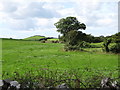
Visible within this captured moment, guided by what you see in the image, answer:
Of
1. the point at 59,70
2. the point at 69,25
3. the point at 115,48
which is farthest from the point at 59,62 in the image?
the point at 69,25

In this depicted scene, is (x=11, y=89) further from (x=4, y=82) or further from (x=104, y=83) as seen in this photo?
(x=104, y=83)

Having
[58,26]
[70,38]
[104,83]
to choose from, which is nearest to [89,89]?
[104,83]

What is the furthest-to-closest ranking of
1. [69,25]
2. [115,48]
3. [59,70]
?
[69,25]
[115,48]
[59,70]

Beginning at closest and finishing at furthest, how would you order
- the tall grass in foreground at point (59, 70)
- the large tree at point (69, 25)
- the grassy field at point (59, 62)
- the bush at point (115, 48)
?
the tall grass in foreground at point (59, 70) → the grassy field at point (59, 62) → the bush at point (115, 48) → the large tree at point (69, 25)

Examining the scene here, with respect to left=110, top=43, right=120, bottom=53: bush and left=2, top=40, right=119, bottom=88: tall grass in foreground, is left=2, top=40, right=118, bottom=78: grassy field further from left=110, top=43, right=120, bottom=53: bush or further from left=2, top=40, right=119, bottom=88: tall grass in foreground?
left=110, top=43, right=120, bottom=53: bush

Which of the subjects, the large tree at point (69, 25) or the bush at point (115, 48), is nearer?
the bush at point (115, 48)

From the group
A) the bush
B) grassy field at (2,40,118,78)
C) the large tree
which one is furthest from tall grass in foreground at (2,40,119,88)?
the large tree

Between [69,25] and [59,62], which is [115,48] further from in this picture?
[69,25]

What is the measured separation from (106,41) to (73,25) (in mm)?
11905

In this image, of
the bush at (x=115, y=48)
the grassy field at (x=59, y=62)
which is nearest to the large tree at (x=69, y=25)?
the bush at (x=115, y=48)

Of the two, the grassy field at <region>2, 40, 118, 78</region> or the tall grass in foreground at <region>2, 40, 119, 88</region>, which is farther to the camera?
the grassy field at <region>2, 40, 118, 78</region>

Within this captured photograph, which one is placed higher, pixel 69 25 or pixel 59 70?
pixel 69 25

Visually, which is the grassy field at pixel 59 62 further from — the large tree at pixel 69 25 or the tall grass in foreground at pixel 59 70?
the large tree at pixel 69 25

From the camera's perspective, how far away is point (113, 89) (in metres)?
2.40
